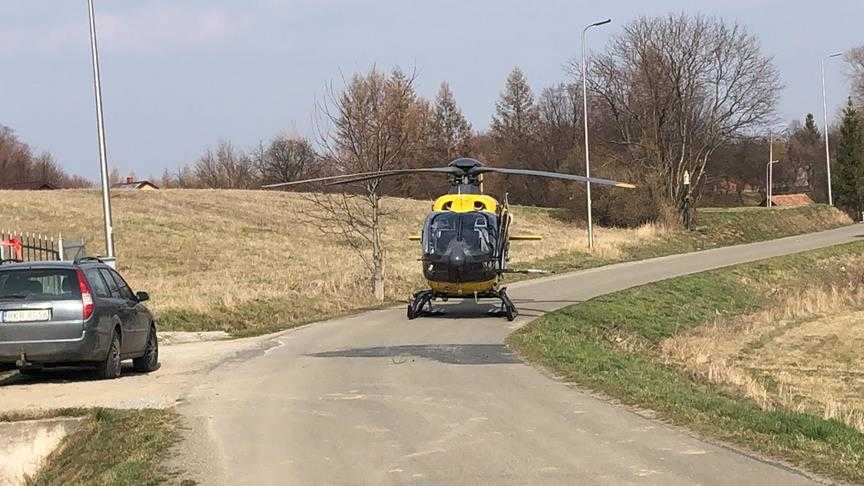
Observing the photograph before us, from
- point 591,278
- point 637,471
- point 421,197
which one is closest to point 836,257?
point 591,278

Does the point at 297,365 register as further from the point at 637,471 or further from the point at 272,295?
the point at 272,295

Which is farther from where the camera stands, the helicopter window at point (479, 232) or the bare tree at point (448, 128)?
the bare tree at point (448, 128)

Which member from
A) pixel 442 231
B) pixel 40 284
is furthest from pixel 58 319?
pixel 442 231

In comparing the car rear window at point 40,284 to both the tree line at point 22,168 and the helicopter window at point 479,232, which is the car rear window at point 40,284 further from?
the tree line at point 22,168

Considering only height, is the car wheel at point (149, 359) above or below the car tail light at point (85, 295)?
below

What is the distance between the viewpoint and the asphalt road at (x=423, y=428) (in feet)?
24.4

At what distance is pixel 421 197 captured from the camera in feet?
283

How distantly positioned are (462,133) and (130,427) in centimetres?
8649

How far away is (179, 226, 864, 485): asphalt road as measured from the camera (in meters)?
7.43

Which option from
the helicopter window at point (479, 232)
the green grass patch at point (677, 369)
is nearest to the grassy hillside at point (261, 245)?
the helicopter window at point (479, 232)

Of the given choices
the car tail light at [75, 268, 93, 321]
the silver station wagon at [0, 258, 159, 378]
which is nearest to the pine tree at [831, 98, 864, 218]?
the silver station wagon at [0, 258, 159, 378]

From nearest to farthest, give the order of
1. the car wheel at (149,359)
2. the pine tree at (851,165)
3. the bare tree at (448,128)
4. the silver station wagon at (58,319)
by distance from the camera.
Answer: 1. the silver station wagon at (58,319)
2. the car wheel at (149,359)
3. the pine tree at (851,165)
4. the bare tree at (448,128)

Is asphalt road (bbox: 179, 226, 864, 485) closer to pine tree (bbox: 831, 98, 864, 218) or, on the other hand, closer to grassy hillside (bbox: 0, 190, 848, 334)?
grassy hillside (bbox: 0, 190, 848, 334)

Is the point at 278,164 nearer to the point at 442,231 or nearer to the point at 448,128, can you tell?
the point at 448,128
